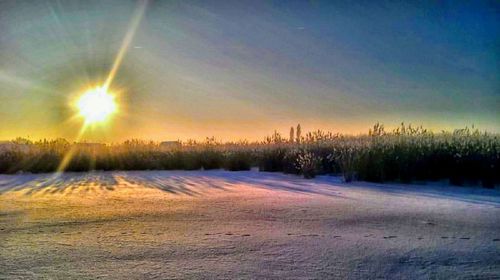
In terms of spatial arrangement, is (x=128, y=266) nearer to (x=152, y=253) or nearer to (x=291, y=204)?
(x=152, y=253)

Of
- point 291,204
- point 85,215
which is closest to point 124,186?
point 85,215

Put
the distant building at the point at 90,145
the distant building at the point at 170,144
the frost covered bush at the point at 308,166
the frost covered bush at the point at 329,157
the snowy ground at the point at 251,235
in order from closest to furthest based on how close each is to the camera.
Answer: the snowy ground at the point at 251,235 → the frost covered bush at the point at 329,157 → the frost covered bush at the point at 308,166 → the distant building at the point at 90,145 → the distant building at the point at 170,144

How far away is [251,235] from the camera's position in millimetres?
3832

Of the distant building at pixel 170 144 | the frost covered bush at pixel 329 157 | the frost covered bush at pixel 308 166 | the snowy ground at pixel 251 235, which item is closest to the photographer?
the snowy ground at pixel 251 235

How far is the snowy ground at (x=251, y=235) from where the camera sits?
297 cm

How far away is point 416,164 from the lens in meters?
8.60

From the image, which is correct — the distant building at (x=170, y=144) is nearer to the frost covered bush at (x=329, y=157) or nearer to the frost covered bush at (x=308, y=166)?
the frost covered bush at (x=329, y=157)

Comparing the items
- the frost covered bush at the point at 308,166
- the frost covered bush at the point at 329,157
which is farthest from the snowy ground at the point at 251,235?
the frost covered bush at the point at 308,166

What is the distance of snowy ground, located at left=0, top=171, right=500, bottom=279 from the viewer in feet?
9.75

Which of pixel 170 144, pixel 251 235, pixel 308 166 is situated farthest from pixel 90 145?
pixel 251 235

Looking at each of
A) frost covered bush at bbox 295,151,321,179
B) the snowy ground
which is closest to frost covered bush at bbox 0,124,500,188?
frost covered bush at bbox 295,151,321,179

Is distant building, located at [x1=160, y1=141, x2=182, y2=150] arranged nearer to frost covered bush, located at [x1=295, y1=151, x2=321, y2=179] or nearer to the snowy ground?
frost covered bush, located at [x1=295, y1=151, x2=321, y2=179]

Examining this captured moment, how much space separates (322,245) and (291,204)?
6.33 ft

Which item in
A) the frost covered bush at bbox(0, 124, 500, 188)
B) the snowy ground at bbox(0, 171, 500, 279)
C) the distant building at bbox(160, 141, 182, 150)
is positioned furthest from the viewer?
the distant building at bbox(160, 141, 182, 150)
